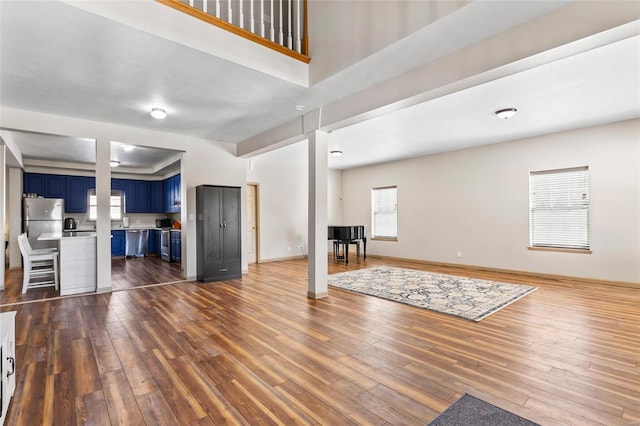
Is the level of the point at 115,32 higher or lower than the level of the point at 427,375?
higher

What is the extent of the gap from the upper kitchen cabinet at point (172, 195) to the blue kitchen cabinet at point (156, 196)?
330 millimetres

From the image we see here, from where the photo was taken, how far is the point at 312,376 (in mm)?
2258

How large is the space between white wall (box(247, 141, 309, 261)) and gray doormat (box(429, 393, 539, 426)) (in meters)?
6.36

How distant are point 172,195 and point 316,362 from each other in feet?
25.5

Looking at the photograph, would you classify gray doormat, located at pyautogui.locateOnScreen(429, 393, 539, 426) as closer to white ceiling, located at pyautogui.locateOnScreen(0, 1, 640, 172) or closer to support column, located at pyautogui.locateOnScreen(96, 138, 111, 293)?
white ceiling, located at pyautogui.locateOnScreen(0, 1, 640, 172)

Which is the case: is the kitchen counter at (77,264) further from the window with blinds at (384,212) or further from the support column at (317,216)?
the window with blinds at (384,212)

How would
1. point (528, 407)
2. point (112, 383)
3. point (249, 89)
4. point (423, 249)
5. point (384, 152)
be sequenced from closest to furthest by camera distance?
point (528, 407), point (112, 383), point (249, 89), point (384, 152), point (423, 249)

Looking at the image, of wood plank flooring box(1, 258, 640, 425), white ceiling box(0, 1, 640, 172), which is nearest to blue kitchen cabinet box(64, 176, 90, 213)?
white ceiling box(0, 1, 640, 172)

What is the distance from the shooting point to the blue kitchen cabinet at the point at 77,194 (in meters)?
8.32

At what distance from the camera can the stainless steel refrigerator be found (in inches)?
281

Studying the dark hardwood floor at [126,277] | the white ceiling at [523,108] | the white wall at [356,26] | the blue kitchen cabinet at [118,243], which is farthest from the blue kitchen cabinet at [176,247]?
the white wall at [356,26]

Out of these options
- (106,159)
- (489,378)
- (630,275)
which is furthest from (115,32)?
(630,275)

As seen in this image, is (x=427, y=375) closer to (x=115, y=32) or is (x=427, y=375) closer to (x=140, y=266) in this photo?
(x=115, y=32)

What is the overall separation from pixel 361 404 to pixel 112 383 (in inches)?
68.4
